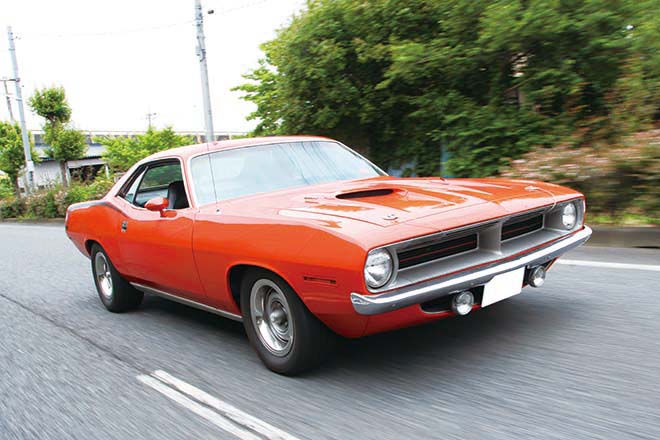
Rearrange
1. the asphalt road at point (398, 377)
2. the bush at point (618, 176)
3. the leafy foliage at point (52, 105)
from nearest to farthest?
the asphalt road at point (398, 377)
the bush at point (618, 176)
the leafy foliage at point (52, 105)

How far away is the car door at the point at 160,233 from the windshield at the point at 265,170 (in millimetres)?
183

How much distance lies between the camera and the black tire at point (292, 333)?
3.28m

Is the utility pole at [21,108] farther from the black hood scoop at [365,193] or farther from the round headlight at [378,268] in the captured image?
the round headlight at [378,268]

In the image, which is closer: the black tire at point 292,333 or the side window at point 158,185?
the black tire at point 292,333

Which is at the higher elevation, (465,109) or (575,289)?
(465,109)

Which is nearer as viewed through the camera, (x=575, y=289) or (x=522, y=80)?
(x=575, y=289)

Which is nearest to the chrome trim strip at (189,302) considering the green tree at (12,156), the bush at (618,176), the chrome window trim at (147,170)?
the chrome window trim at (147,170)

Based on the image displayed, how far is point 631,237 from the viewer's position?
649cm

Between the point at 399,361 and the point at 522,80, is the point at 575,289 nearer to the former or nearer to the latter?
the point at 399,361

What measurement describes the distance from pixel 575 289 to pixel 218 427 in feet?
10.2

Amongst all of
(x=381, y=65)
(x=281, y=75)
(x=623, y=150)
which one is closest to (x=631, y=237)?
(x=623, y=150)

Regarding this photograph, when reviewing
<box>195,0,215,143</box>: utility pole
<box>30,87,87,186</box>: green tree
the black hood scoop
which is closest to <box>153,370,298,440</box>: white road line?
the black hood scoop

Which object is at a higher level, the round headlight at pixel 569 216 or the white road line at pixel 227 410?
the round headlight at pixel 569 216

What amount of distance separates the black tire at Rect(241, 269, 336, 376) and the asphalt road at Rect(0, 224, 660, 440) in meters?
0.11
